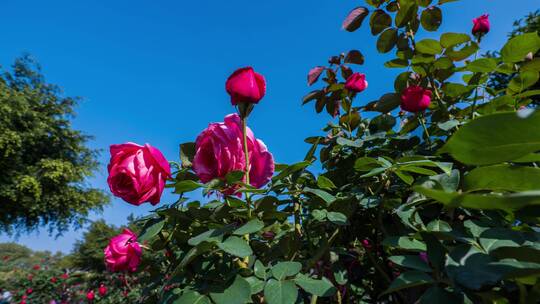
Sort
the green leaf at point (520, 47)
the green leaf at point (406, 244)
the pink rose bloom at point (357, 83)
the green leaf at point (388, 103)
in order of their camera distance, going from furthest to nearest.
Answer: the pink rose bloom at point (357, 83) < the green leaf at point (388, 103) < the green leaf at point (520, 47) < the green leaf at point (406, 244)

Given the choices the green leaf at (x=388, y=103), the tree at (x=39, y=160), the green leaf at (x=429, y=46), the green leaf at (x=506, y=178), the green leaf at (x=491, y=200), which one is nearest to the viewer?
the green leaf at (x=491, y=200)

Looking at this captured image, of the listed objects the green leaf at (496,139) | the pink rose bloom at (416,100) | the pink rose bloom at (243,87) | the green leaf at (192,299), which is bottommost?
the green leaf at (192,299)

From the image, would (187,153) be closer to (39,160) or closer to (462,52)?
(462,52)

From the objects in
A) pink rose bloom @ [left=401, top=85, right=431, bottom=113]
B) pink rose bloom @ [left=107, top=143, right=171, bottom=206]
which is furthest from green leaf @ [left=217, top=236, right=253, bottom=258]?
pink rose bloom @ [left=401, top=85, right=431, bottom=113]

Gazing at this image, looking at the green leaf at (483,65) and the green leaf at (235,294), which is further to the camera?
the green leaf at (483,65)

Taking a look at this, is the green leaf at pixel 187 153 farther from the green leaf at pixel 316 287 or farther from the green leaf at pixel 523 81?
the green leaf at pixel 523 81

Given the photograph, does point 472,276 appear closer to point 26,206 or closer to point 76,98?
point 26,206

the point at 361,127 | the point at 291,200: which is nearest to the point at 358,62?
the point at 361,127

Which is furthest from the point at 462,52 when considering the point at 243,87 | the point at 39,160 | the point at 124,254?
the point at 39,160

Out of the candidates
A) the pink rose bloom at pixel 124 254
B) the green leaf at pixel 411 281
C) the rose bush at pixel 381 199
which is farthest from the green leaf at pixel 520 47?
the pink rose bloom at pixel 124 254

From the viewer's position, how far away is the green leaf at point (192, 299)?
51 cm

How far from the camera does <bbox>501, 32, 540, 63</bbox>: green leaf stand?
0.74m

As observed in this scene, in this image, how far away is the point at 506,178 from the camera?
382 millimetres

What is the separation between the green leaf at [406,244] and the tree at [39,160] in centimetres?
1788
